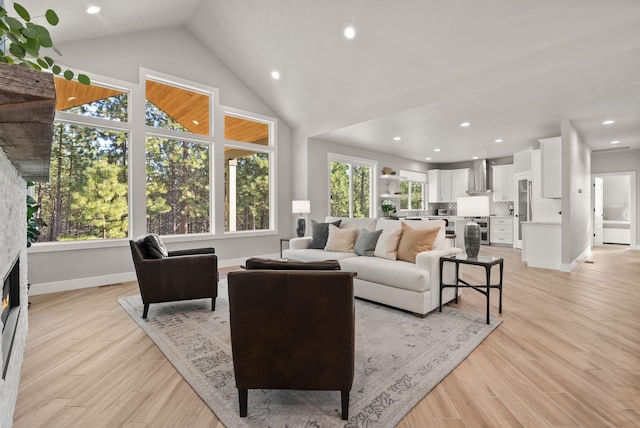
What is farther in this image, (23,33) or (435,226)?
(435,226)

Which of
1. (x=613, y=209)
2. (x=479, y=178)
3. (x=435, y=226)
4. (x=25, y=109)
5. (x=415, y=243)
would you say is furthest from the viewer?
(x=613, y=209)

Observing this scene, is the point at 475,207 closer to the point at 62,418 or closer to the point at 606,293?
the point at 606,293

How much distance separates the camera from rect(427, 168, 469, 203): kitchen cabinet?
31.1 feet

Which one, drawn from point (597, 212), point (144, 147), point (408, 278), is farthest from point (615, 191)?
point (144, 147)

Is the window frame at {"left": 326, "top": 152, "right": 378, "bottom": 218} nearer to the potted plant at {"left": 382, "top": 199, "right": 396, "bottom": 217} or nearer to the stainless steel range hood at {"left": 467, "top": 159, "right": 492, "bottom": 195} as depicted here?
the potted plant at {"left": 382, "top": 199, "right": 396, "bottom": 217}

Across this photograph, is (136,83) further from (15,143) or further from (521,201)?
(521,201)

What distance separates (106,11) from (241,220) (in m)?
3.54

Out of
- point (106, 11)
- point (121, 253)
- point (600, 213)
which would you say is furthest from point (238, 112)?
point (600, 213)

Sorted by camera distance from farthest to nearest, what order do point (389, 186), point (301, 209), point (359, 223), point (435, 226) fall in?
point (389, 186) → point (301, 209) → point (359, 223) → point (435, 226)

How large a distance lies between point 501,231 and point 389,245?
6457mm

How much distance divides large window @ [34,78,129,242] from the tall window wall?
1cm

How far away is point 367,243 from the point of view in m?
3.96

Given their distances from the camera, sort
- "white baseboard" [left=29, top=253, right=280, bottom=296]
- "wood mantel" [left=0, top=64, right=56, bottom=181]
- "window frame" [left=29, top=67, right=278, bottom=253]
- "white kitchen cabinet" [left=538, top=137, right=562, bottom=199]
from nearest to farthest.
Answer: "wood mantel" [left=0, top=64, right=56, bottom=181]
"white baseboard" [left=29, top=253, right=280, bottom=296]
"window frame" [left=29, top=67, right=278, bottom=253]
"white kitchen cabinet" [left=538, top=137, right=562, bottom=199]

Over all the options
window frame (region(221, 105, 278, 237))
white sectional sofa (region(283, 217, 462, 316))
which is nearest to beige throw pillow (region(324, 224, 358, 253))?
white sectional sofa (region(283, 217, 462, 316))
